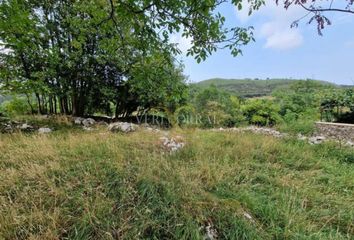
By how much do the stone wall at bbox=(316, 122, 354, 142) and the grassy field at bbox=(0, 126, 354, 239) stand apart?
151 inches

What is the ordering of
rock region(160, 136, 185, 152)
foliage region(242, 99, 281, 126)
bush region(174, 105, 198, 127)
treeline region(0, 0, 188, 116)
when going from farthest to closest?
foliage region(242, 99, 281, 126) → bush region(174, 105, 198, 127) → treeline region(0, 0, 188, 116) → rock region(160, 136, 185, 152)

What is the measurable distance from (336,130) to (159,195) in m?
6.48

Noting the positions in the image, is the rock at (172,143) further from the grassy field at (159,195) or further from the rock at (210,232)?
the rock at (210,232)

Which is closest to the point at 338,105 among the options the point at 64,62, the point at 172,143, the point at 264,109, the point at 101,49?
the point at 264,109

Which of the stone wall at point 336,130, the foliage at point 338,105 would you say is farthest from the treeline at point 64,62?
the foliage at point 338,105

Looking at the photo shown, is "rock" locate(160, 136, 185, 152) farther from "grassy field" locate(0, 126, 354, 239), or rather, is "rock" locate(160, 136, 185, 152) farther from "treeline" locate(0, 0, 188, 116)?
"treeline" locate(0, 0, 188, 116)

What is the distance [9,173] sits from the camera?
221 cm

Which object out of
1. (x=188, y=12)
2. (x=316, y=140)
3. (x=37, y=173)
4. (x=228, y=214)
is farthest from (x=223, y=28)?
(x=316, y=140)

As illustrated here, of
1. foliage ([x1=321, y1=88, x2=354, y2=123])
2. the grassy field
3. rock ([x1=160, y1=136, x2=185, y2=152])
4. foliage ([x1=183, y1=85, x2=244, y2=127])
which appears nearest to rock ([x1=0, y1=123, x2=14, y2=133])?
the grassy field

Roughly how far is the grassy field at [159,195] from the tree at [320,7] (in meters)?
1.59

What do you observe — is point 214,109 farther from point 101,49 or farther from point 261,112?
point 101,49

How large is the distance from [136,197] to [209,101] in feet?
29.2

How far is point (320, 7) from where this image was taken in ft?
8.43

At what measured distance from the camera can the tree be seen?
2.37 m
